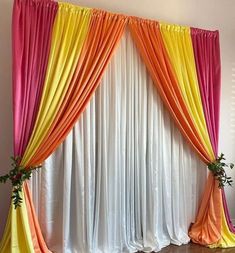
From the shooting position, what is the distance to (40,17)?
2518 millimetres

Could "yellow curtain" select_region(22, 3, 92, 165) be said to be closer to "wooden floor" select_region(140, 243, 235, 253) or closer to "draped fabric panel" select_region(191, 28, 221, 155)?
"draped fabric panel" select_region(191, 28, 221, 155)

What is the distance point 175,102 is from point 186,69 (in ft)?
1.38

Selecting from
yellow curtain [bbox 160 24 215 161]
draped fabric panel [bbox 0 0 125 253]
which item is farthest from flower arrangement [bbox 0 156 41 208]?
yellow curtain [bbox 160 24 215 161]

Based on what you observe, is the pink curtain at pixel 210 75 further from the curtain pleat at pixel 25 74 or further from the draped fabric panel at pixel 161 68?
the curtain pleat at pixel 25 74

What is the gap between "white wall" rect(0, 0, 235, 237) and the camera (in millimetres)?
2670

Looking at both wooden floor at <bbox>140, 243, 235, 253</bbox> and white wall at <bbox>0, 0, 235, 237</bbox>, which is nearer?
white wall at <bbox>0, 0, 235, 237</bbox>

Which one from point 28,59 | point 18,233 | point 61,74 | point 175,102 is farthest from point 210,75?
point 18,233

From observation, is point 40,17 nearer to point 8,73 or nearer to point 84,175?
point 8,73

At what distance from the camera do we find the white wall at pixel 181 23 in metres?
2.67

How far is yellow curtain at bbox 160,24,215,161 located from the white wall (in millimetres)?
260

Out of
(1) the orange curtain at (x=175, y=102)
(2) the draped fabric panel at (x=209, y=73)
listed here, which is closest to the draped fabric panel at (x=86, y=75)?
(1) the orange curtain at (x=175, y=102)

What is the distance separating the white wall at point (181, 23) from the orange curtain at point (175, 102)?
31 centimetres

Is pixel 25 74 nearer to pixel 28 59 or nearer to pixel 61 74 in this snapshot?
pixel 28 59

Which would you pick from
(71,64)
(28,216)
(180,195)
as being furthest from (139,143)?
(28,216)
